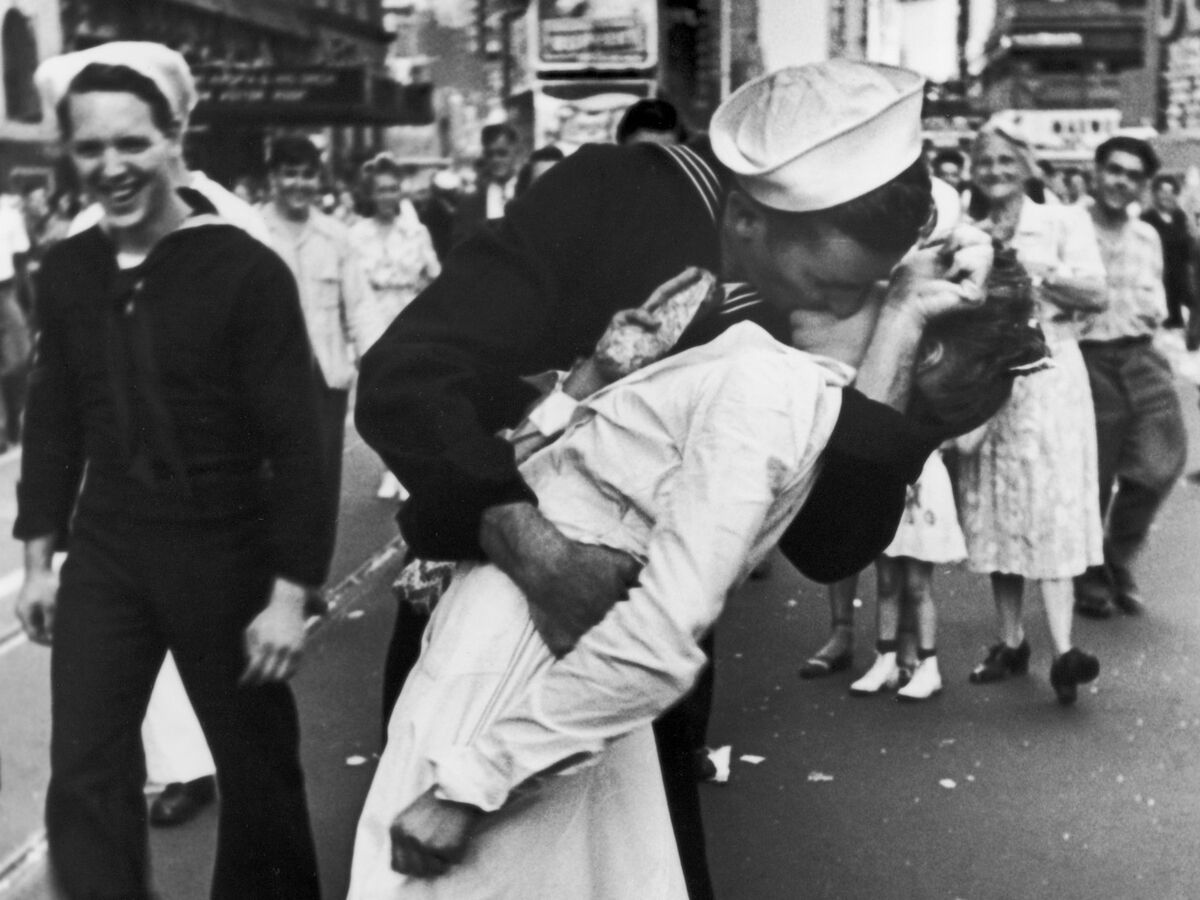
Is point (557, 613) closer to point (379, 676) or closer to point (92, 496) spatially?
point (92, 496)

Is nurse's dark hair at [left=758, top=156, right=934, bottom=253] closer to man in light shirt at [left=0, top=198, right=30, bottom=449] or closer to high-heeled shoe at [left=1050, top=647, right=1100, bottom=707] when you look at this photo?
high-heeled shoe at [left=1050, top=647, right=1100, bottom=707]

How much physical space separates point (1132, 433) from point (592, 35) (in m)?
12.2

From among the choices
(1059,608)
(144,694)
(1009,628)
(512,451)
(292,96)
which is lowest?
(292,96)

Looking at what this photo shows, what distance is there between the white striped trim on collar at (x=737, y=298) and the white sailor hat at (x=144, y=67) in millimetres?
1503

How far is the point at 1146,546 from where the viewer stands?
9.99 metres

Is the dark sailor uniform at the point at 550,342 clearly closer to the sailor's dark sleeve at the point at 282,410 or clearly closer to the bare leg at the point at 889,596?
the sailor's dark sleeve at the point at 282,410

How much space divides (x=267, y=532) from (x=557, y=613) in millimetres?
1479

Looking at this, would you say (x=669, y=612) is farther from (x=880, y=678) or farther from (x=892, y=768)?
(x=880, y=678)

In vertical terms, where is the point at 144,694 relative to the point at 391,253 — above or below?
above

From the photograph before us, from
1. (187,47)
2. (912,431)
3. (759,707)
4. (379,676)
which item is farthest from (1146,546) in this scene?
(187,47)

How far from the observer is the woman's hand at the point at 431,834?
2318 mm

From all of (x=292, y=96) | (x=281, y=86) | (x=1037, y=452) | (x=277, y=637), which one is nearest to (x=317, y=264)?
(x=1037, y=452)

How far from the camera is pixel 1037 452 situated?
7.07m

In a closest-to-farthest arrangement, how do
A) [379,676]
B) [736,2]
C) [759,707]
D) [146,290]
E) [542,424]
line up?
[542,424] → [146,290] → [759,707] → [379,676] → [736,2]
